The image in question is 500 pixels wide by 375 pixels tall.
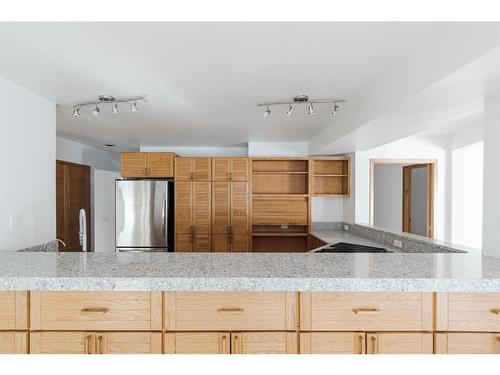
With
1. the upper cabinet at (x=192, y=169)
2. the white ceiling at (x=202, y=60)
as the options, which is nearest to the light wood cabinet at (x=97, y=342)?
the white ceiling at (x=202, y=60)

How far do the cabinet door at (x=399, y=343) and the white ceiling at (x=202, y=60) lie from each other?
141cm

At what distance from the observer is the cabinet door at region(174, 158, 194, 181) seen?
14.3 ft

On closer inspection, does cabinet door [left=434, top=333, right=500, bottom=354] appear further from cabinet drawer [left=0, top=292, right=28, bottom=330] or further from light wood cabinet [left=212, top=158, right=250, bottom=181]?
light wood cabinet [left=212, top=158, right=250, bottom=181]

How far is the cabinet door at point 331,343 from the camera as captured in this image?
4.26 ft

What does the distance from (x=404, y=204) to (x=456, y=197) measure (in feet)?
4.21

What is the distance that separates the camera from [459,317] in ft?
4.24

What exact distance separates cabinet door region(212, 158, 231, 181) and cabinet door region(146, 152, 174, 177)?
608mm

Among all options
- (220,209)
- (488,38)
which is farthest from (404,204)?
(488,38)

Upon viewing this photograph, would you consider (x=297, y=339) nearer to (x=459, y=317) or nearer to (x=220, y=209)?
(x=459, y=317)

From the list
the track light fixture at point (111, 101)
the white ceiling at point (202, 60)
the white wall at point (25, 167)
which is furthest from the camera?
the track light fixture at point (111, 101)

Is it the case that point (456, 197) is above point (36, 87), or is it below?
below

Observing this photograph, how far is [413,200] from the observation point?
5336 mm

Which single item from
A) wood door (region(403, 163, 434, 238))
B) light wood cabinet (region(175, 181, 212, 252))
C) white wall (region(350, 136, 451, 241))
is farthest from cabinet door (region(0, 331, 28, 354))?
wood door (region(403, 163, 434, 238))

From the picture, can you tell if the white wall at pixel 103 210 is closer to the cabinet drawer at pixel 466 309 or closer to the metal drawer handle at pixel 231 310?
the metal drawer handle at pixel 231 310
